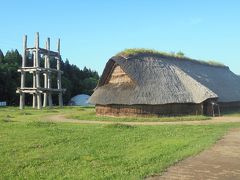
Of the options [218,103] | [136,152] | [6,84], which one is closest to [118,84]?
[218,103]

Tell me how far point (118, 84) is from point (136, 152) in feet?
73.3

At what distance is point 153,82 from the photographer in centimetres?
3356

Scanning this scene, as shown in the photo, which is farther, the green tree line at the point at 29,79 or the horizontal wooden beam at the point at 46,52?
the green tree line at the point at 29,79

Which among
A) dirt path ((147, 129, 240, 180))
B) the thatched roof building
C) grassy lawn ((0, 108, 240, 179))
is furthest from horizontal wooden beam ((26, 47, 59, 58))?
dirt path ((147, 129, 240, 180))

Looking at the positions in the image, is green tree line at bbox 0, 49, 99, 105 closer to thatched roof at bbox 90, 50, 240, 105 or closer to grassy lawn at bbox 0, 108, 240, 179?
thatched roof at bbox 90, 50, 240, 105

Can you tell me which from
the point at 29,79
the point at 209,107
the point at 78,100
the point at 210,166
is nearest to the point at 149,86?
the point at 209,107

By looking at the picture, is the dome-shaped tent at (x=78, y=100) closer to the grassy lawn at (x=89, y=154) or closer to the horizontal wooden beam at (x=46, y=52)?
the horizontal wooden beam at (x=46, y=52)

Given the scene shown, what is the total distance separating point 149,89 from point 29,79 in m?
43.3

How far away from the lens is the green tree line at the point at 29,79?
67.4 meters

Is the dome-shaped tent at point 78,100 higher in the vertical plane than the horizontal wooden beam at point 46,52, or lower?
lower

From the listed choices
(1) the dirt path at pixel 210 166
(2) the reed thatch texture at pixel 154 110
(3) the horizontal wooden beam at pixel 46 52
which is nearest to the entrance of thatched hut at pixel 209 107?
(2) the reed thatch texture at pixel 154 110

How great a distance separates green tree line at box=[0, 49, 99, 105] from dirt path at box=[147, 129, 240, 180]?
2261 inches

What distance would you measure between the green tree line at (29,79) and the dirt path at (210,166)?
188 ft

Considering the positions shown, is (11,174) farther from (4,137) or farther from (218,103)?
(218,103)
